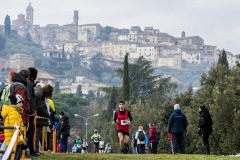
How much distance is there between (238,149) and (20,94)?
28337mm

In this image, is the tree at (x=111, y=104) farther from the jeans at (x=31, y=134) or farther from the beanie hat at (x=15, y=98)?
the beanie hat at (x=15, y=98)

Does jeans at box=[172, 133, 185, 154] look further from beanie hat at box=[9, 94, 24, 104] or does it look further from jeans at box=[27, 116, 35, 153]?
beanie hat at box=[9, 94, 24, 104]

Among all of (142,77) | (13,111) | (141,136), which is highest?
(142,77)

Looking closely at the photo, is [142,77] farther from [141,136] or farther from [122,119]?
[122,119]

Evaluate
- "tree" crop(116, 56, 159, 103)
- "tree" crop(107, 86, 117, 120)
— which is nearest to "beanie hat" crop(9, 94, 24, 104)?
"tree" crop(107, 86, 117, 120)

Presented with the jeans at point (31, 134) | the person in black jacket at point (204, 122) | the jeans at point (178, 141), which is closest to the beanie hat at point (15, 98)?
the jeans at point (31, 134)

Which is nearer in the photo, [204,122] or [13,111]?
[13,111]

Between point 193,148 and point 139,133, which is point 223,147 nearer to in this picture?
point 193,148

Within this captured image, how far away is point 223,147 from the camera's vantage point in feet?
129

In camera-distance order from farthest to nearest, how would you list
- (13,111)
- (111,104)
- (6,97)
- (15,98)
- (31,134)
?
(111,104) → (31,134) → (6,97) → (15,98) → (13,111)

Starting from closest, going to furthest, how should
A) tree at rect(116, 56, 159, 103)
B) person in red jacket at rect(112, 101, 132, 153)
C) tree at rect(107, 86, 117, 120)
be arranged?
person in red jacket at rect(112, 101, 132, 153), tree at rect(107, 86, 117, 120), tree at rect(116, 56, 159, 103)

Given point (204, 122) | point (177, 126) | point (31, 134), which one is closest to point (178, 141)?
point (177, 126)

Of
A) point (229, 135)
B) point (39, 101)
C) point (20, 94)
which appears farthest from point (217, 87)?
point (20, 94)

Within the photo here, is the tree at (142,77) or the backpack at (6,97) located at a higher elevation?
the tree at (142,77)
